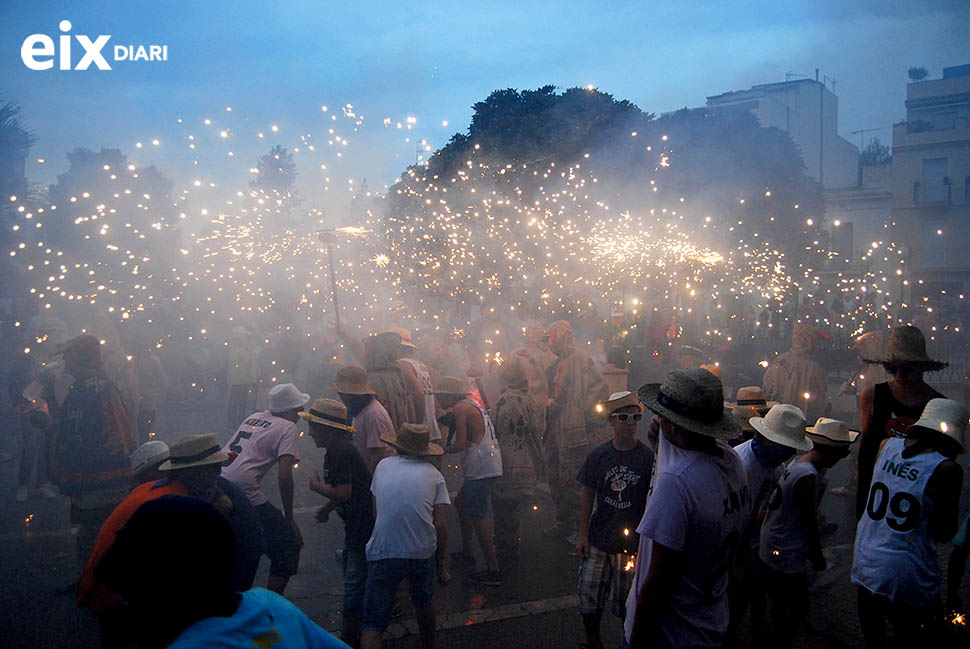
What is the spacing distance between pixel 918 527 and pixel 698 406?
1.77 metres

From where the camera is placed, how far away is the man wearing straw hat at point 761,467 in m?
4.05

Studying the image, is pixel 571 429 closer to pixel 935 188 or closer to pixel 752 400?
pixel 752 400

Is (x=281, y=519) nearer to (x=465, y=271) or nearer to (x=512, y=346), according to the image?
(x=512, y=346)

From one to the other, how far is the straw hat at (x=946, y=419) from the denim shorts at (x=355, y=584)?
352 cm

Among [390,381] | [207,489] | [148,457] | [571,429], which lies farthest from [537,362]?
[207,489]

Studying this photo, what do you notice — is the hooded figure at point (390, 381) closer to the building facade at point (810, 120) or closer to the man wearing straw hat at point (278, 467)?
the man wearing straw hat at point (278, 467)

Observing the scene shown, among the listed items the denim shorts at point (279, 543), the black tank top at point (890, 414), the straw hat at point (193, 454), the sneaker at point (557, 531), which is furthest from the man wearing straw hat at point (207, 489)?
the black tank top at point (890, 414)

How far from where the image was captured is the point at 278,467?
5066 mm

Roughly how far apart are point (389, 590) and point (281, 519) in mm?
1105

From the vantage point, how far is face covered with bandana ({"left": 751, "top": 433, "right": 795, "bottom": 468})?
13.3 feet

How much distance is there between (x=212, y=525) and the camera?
1.57 meters

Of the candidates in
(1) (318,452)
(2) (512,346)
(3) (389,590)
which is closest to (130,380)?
(1) (318,452)

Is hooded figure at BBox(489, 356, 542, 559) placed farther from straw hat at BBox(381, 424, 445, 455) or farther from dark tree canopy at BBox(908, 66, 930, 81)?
dark tree canopy at BBox(908, 66, 930, 81)

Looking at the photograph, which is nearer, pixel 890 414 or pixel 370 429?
pixel 890 414
